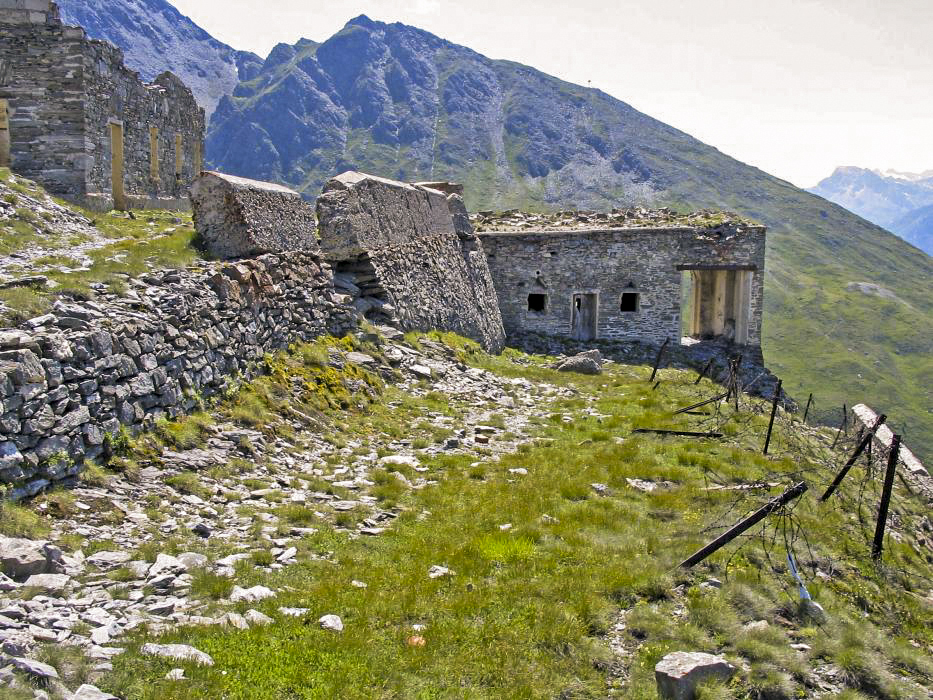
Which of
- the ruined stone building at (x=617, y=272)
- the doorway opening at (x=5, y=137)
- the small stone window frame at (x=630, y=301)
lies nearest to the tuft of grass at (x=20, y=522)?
the doorway opening at (x=5, y=137)

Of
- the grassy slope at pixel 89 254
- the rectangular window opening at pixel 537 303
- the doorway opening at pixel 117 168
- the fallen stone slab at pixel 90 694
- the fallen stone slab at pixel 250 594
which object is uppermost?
the doorway opening at pixel 117 168

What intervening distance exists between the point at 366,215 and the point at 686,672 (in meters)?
14.5

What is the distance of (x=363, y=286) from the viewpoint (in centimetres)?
1838

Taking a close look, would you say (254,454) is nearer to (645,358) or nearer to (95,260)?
(95,260)

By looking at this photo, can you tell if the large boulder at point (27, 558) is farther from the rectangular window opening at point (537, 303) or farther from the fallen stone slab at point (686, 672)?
the rectangular window opening at point (537, 303)

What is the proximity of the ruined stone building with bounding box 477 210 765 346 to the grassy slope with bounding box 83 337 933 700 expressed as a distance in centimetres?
1874

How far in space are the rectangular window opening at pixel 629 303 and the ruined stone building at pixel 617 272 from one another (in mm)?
42

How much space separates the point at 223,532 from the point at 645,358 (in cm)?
2330

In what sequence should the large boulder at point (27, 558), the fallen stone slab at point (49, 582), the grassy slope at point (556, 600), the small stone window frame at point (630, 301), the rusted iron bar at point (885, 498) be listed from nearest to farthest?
the grassy slope at point (556, 600), the fallen stone slab at point (49, 582), the large boulder at point (27, 558), the rusted iron bar at point (885, 498), the small stone window frame at point (630, 301)

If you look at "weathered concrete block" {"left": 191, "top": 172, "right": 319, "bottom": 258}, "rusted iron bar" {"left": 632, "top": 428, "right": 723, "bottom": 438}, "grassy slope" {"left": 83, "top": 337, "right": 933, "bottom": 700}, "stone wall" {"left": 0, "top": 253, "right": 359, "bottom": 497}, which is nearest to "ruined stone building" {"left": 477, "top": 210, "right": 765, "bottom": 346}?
"rusted iron bar" {"left": 632, "top": 428, "right": 723, "bottom": 438}

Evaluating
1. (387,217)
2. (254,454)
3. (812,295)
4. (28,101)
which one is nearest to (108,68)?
(28,101)

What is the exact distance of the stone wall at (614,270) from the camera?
29.7m

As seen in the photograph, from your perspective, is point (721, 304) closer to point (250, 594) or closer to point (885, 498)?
point (885, 498)

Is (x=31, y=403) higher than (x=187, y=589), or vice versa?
(x=31, y=403)
